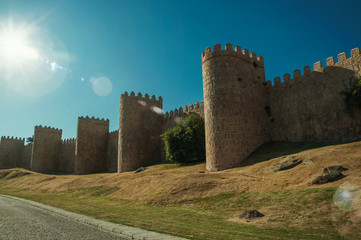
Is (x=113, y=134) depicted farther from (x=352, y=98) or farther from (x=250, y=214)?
(x=250, y=214)

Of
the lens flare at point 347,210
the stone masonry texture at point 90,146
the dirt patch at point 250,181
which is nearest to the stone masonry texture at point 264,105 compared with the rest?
the dirt patch at point 250,181

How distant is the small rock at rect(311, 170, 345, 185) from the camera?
9969mm

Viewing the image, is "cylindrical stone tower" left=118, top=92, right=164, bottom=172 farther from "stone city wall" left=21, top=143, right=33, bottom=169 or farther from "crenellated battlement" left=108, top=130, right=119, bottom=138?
"stone city wall" left=21, top=143, right=33, bottom=169

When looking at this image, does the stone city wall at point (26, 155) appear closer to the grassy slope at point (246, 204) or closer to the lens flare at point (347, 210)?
the grassy slope at point (246, 204)

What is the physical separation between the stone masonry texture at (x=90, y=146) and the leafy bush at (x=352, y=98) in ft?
108

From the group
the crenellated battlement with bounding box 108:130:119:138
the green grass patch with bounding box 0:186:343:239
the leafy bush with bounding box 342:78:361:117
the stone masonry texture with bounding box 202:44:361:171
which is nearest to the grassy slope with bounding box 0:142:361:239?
the green grass patch with bounding box 0:186:343:239

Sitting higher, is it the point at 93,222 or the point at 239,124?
the point at 239,124

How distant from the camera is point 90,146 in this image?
129 ft

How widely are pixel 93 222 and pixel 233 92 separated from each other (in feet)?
51.4

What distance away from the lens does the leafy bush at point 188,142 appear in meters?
24.5

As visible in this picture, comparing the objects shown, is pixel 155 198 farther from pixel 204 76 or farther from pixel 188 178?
pixel 204 76

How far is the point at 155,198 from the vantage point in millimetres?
12812

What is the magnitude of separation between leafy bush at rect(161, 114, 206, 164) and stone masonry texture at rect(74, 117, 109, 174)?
18.1 m

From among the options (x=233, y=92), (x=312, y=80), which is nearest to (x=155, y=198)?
(x=233, y=92)
